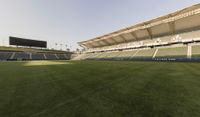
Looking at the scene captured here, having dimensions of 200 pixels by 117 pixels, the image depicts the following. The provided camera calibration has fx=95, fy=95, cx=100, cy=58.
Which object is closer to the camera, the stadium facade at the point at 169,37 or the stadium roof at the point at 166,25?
the stadium facade at the point at 169,37

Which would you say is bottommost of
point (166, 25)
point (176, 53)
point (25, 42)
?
point (176, 53)

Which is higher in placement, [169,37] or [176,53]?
[169,37]

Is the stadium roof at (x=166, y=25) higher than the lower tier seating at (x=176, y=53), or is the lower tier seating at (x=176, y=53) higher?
the stadium roof at (x=166, y=25)

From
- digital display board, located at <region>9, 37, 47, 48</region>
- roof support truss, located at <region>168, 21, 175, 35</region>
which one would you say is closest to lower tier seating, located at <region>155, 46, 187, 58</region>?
roof support truss, located at <region>168, 21, 175, 35</region>

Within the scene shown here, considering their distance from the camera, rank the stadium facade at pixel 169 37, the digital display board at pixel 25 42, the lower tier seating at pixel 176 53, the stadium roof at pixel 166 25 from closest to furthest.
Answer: the lower tier seating at pixel 176 53 → the stadium facade at pixel 169 37 → the stadium roof at pixel 166 25 → the digital display board at pixel 25 42

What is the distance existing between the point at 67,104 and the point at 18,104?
1.32m

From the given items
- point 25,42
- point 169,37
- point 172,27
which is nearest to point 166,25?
point 172,27

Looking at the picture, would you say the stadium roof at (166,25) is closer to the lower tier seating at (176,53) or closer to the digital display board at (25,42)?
the lower tier seating at (176,53)

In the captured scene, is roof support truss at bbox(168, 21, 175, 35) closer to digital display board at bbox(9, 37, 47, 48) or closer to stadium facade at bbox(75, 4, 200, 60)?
stadium facade at bbox(75, 4, 200, 60)

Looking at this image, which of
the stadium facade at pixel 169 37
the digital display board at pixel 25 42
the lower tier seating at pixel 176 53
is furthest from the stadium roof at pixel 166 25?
the digital display board at pixel 25 42

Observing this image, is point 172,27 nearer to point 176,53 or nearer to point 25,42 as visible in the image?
point 176,53

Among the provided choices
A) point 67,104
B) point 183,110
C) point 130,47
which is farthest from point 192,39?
point 67,104

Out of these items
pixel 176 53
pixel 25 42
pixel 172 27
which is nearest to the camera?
pixel 176 53

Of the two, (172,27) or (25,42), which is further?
(25,42)
